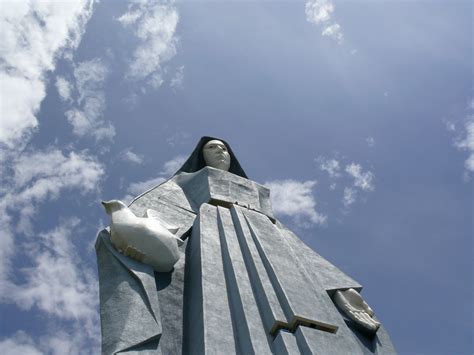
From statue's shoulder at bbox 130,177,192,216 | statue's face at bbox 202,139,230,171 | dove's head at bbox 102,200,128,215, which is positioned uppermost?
statue's face at bbox 202,139,230,171

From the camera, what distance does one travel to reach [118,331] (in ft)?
16.7

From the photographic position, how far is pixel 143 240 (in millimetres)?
6270

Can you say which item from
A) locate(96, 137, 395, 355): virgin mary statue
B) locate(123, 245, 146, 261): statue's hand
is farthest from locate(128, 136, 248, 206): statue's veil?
locate(123, 245, 146, 261): statue's hand

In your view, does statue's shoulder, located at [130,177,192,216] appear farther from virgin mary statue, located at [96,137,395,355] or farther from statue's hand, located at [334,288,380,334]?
statue's hand, located at [334,288,380,334]

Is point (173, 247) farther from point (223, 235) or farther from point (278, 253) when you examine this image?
point (278, 253)

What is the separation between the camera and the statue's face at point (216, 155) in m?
10.4

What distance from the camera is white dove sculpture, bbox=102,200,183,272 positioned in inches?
245

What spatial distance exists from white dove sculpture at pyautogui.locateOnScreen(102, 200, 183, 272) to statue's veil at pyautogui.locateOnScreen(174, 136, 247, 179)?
13.2 feet

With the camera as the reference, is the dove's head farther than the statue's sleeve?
Yes

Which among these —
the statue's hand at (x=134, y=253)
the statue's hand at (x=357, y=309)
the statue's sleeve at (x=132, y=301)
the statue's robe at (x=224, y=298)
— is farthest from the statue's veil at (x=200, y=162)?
the statue's hand at (x=134, y=253)

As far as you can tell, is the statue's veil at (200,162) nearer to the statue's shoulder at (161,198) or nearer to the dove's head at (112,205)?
the statue's shoulder at (161,198)

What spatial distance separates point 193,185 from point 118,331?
444cm

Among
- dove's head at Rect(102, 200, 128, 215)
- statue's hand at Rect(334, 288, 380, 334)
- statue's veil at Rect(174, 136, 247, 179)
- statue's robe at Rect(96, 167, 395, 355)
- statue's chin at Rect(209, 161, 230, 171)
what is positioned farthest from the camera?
statue's veil at Rect(174, 136, 247, 179)

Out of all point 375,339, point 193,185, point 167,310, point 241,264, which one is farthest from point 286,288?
point 193,185
